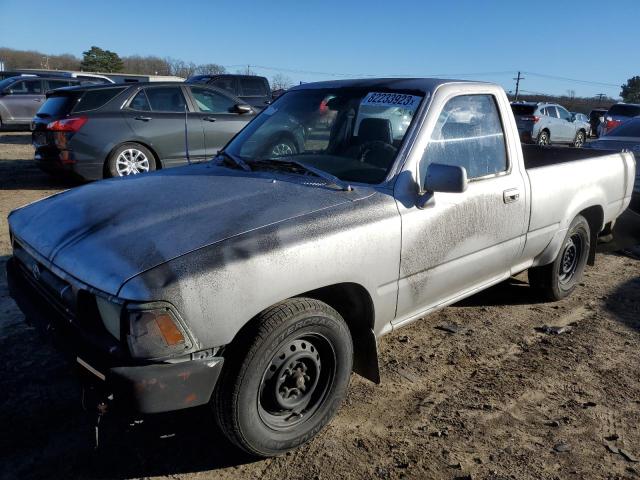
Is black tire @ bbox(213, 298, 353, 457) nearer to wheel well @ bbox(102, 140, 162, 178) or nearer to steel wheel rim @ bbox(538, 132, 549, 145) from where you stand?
wheel well @ bbox(102, 140, 162, 178)

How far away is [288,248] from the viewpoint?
7.94 feet

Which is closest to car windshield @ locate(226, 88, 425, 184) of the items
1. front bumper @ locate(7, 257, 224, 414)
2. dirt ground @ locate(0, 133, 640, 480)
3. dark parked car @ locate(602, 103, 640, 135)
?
dirt ground @ locate(0, 133, 640, 480)

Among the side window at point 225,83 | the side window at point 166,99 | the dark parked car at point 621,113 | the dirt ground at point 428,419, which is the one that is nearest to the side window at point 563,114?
the dark parked car at point 621,113

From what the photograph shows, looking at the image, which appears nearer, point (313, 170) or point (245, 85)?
point (313, 170)

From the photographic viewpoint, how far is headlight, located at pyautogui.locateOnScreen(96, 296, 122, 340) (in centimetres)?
214

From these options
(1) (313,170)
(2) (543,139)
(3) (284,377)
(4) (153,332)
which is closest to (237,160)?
(1) (313,170)

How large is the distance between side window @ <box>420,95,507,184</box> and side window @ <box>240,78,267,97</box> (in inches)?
536

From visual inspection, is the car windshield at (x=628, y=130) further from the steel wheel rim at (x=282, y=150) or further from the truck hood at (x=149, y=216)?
the truck hood at (x=149, y=216)

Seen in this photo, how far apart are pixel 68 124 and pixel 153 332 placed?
698 centimetres

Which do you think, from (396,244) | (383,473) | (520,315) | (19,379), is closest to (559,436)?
(383,473)

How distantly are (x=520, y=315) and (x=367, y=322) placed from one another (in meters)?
2.09

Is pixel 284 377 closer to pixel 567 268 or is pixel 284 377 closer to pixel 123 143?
pixel 567 268

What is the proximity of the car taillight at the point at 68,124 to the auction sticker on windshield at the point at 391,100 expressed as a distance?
5.94m

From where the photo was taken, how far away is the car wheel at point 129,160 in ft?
27.0
